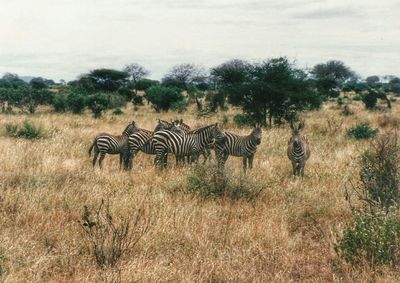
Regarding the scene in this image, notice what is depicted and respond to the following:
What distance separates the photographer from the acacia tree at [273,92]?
914 inches

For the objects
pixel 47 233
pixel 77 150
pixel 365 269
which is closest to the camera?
pixel 365 269

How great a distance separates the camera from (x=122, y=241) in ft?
19.8

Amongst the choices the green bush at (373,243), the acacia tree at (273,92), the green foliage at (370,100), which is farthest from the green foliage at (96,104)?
the green bush at (373,243)

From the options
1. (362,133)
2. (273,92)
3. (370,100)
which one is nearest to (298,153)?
(362,133)

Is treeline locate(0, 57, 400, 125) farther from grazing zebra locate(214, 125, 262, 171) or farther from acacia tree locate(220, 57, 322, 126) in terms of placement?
grazing zebra locate(214, 125, 262, 171)

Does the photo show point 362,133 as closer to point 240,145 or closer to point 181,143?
point 240,145

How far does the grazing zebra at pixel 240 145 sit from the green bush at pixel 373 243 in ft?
19.0

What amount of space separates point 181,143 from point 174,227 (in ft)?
16.9

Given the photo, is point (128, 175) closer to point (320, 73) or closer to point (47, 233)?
point (47, 233)

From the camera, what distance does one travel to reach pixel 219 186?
8.75 meters

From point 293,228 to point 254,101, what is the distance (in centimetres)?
1692

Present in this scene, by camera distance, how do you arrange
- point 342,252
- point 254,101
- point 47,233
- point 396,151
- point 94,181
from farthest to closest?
1. point 254,101
2. point 94,181
3. point 396,151
4. point 47,233
5. point 342,252

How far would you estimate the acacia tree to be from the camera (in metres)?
23.2

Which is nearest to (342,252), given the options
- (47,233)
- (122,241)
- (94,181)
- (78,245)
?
(122,241)
